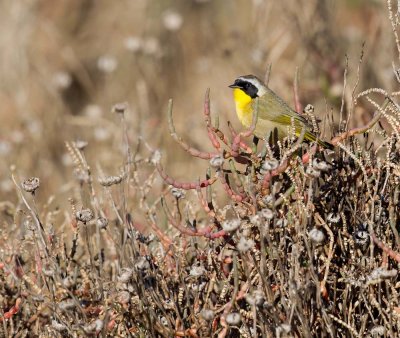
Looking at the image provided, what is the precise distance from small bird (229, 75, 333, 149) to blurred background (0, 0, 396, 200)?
0.43m

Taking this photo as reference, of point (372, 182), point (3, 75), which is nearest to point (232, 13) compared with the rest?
point (3, 75)

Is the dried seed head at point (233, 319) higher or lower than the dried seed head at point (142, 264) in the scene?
lower

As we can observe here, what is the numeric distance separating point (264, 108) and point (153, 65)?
10.1 ft

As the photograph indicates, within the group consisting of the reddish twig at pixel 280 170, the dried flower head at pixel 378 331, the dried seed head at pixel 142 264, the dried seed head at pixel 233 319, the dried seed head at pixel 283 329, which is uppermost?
the reddish twig at pixel 280 170

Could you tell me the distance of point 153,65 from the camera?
6473 mm

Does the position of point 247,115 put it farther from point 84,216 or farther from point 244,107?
point 84,216

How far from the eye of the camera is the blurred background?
538cm

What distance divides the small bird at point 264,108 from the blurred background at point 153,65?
0.43 metres

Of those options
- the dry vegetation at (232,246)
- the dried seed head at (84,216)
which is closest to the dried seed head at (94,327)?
the dry vegetation at (232,246)

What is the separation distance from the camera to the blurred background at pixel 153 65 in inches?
212

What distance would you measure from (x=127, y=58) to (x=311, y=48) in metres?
2.95

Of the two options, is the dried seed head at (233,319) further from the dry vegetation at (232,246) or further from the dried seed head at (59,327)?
the dried seed head at (59,327)

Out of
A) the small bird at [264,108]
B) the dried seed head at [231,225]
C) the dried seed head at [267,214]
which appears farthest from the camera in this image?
the small bird at [264,108]

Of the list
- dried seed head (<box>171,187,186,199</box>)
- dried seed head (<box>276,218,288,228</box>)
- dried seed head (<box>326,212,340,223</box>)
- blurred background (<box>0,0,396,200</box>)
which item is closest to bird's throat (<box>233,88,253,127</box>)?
blurred background (<box>0,0,396,200</box>)
